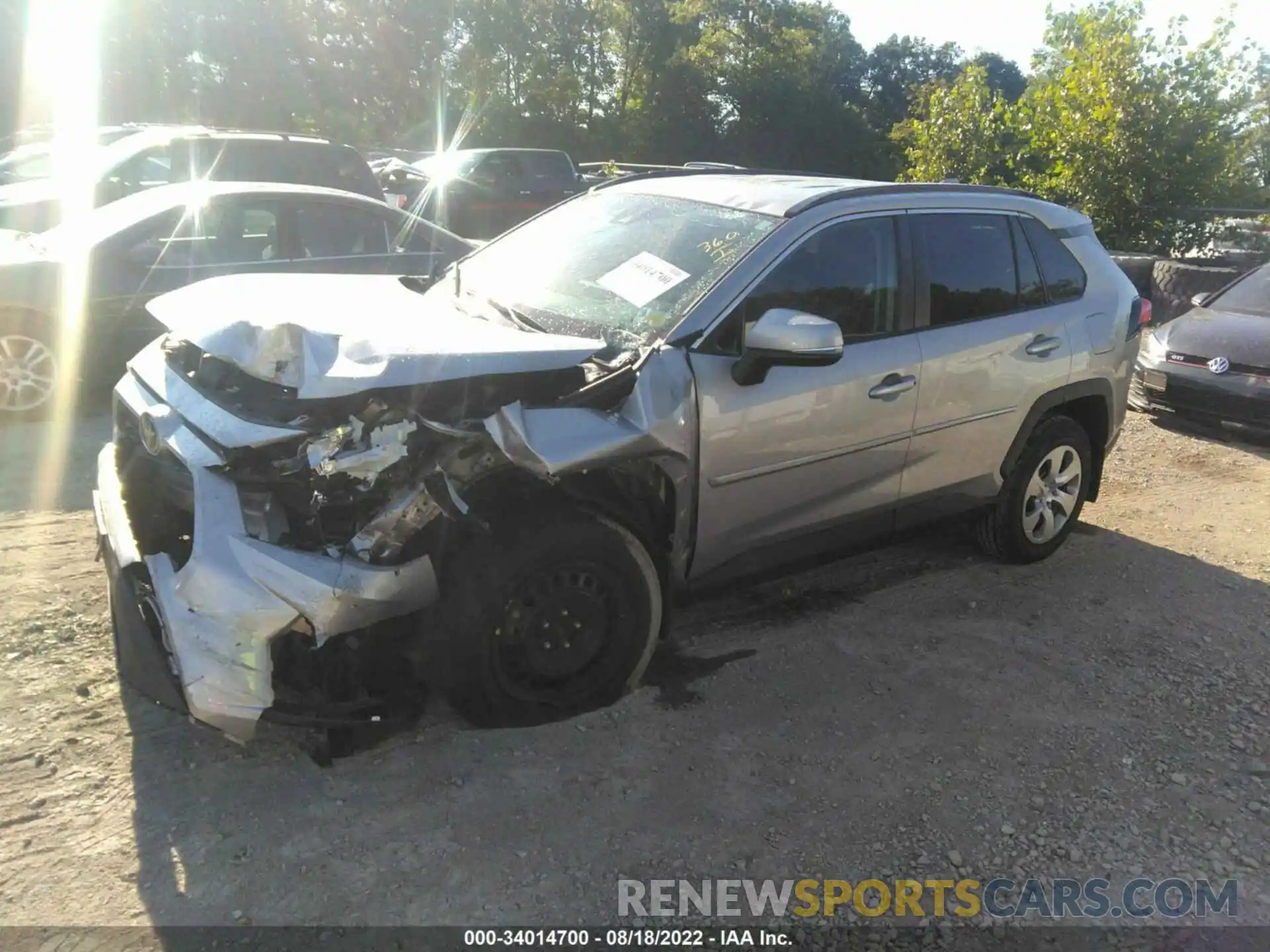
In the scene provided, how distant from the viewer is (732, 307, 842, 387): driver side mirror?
3.17m

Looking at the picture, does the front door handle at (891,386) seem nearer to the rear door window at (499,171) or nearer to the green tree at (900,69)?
the rear door window at (499,171)

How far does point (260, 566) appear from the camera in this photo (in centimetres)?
257

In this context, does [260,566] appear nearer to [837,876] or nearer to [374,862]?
[374,862]

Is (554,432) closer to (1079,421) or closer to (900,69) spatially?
(1079,421)

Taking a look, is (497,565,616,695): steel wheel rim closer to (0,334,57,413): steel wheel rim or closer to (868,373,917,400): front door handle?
(868,373,917,400): front door handle

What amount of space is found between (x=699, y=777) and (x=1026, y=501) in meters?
2.44

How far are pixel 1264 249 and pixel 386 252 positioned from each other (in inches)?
444

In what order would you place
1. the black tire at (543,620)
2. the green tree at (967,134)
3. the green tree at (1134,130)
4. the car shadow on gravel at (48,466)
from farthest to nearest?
the green tree at (967,134) < the green tree at (1134,130) < the car shadow on gravel at (48,466) < the black tire at (543,620)

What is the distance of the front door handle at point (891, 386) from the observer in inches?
148

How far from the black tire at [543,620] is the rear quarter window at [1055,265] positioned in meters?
2.57

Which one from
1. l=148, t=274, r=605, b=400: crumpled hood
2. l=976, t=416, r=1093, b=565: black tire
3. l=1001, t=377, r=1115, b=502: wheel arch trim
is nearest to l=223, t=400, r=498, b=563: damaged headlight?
l=148, t=274, r=605, b=400: crumpled hood

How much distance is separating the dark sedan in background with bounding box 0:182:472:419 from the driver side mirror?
376 centimetres

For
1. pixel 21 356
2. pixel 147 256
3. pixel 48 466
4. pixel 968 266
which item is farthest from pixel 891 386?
pixel 21 356

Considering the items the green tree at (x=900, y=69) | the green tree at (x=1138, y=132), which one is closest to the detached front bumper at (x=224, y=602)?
the green tree at (x=1138, y=132)
